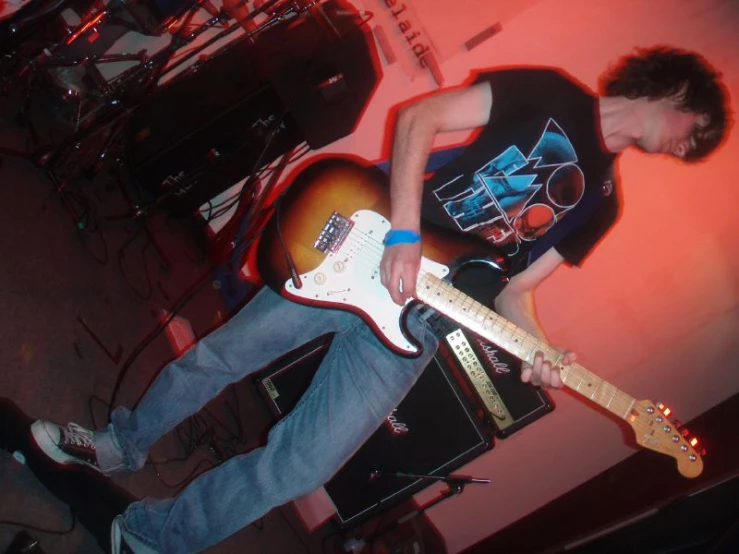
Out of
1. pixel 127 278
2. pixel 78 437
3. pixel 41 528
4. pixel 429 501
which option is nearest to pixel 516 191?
pixel 78 437

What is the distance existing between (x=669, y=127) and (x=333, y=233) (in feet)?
4.82

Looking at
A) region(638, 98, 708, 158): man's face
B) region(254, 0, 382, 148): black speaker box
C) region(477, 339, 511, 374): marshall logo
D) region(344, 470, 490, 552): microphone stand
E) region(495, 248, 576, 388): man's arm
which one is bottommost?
region(344, 470, 490, 552): microphone stand

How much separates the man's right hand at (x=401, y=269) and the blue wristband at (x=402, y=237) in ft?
0.04

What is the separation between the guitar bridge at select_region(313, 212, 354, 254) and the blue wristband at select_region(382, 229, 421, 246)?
0.22m

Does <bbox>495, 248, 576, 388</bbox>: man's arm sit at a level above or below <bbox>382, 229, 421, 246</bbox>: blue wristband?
below

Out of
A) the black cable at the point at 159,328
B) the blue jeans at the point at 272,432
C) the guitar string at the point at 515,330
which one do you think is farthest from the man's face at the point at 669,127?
the black cable at the point at 159,328

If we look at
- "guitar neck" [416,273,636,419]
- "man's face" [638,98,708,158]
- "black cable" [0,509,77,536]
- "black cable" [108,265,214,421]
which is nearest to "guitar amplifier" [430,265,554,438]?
"guitar neck" [416,273,636,419]

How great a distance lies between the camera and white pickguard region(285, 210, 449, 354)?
1.81 metres

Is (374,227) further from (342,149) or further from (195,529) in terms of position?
(342,149)

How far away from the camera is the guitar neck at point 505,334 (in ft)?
6.07

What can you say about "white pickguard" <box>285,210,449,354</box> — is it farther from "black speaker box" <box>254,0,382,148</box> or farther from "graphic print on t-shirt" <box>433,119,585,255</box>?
"black speaker box" <box>254,0,382,148</box>

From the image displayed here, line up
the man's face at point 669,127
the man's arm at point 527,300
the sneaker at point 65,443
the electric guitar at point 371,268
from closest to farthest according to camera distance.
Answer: the sneaker at point 65,443, the electric guitar at point 371,268, the man's arm at point 527,300, the man's face at point 669,127

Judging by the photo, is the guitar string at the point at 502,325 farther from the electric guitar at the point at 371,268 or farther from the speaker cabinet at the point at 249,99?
the speaker cabinet at the point at 249,99

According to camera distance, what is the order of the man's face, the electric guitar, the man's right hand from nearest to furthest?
the man's right hand < the electric guitar < the man's face
